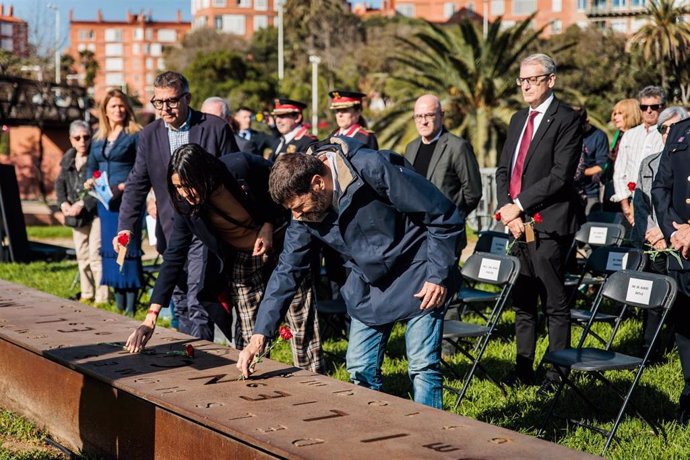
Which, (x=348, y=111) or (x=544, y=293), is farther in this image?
(x=348, y=111)

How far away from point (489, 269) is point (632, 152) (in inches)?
123

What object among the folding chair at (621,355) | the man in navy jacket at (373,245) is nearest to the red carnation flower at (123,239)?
the man in navy jacket at (373,245)

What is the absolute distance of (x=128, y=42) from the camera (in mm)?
149750

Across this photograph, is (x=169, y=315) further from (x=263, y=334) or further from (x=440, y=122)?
(x=263, y=334)

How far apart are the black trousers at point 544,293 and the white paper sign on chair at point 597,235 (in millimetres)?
1810

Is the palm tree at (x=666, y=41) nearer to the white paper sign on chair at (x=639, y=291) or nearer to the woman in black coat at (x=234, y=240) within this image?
the white paper sign on chair at (x=639, y=291)

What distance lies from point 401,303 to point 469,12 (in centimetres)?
9456

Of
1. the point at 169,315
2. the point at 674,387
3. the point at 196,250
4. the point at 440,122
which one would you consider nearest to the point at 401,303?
the point at 196,250

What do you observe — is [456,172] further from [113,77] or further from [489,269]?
[113,77]

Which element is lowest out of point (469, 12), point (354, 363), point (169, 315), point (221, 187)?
point (169, 315)

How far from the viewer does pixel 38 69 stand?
3900cm

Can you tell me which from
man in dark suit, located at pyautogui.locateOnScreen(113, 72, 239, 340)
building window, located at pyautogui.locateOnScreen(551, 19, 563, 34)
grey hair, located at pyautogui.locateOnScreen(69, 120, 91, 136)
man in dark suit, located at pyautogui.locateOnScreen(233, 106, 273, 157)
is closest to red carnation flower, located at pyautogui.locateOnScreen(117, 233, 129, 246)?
man in dark suit, located at pyautogui.locateOnScreen(113, 72, 239, 340)

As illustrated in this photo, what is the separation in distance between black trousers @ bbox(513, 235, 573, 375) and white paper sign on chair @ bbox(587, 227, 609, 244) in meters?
1.81

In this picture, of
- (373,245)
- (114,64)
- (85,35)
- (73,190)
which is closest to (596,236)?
(373,245)
